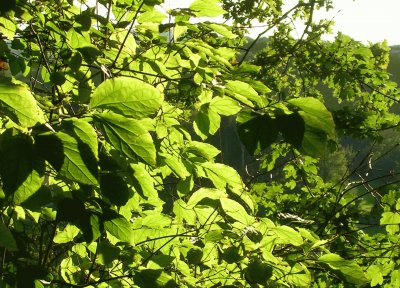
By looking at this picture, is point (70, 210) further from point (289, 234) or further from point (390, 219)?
point (390, 219)

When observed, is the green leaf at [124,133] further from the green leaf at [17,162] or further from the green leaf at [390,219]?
the green leaf at [390,219]

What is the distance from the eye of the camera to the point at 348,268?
144 centimetres

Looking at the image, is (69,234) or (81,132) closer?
(81,132)

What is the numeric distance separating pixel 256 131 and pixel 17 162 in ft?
1.59

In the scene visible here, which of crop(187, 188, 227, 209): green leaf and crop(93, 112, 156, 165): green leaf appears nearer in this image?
crop(93, 112, 156, 165): green leaf

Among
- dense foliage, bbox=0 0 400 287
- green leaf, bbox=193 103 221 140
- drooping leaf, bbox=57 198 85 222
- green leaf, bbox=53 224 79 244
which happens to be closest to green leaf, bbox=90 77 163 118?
dense foliage, bbox=0 0 400 287

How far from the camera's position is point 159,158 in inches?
60.6

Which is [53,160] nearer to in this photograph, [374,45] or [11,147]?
[11,147]

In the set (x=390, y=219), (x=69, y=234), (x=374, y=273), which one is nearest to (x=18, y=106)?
(x=69, y=234)

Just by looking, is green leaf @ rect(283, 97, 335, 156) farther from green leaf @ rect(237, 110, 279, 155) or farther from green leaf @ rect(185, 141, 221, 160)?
green leaf @ rect(185, 141, 221, 160)

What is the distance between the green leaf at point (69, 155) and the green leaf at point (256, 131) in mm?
316

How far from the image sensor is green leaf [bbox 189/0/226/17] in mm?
1304

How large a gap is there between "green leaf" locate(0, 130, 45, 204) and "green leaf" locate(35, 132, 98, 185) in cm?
2


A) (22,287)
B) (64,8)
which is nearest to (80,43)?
(64,8)
